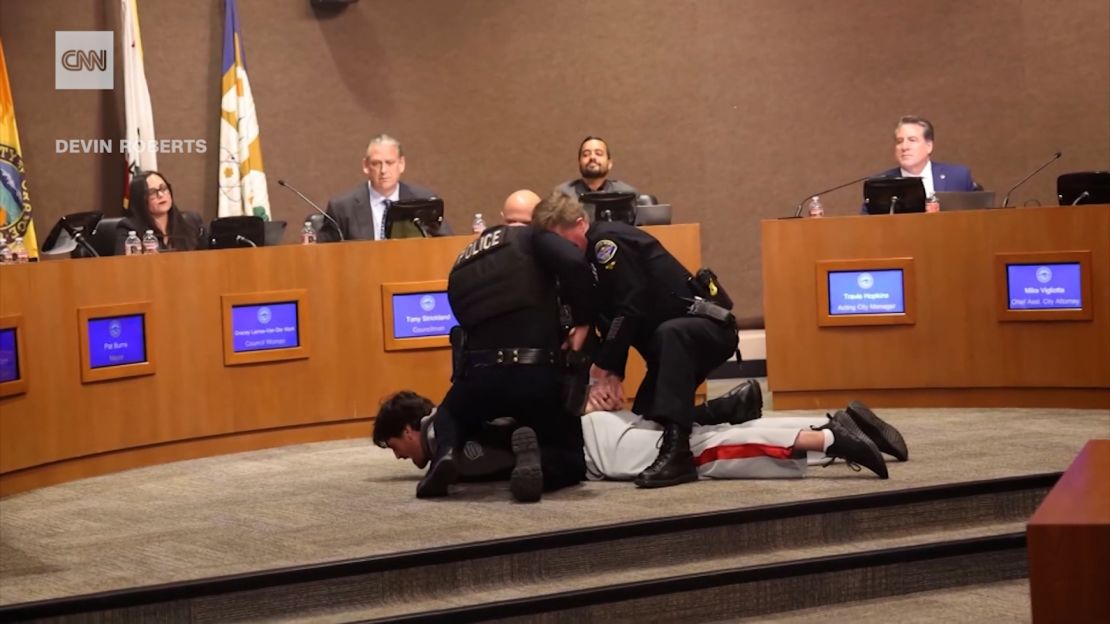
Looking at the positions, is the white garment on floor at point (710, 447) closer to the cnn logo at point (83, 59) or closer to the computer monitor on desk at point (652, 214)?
the computer monitor on desk at point (652, 214)

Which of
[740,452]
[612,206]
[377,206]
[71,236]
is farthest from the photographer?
[377,206]

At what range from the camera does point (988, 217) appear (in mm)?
6836

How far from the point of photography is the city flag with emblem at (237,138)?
8648 mm

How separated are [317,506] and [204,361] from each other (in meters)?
1.50

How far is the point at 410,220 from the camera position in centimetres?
702

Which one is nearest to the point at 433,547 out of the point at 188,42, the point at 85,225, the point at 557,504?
the point at 557,504

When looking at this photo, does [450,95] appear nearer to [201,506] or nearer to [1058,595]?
[201,506]

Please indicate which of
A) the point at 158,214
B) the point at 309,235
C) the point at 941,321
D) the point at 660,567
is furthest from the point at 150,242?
the point at 941,321

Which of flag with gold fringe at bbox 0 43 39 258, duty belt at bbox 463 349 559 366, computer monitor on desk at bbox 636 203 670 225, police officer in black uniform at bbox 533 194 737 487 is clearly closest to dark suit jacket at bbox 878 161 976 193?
computer monitor on desk at bbox 636 203 670 225

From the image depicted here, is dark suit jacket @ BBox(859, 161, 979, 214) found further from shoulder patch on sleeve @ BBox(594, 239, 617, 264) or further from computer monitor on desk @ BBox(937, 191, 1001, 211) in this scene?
shoulder patch on sleeve @ BBox(594, 239, 617, 264)

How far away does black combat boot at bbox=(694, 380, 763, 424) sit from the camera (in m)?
5.45

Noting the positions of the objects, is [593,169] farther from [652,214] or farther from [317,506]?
[317,506]

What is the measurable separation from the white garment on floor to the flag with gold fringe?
393 cm

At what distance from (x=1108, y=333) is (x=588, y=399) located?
2.62 metres
